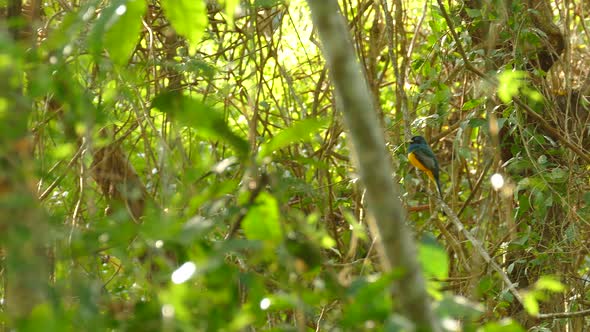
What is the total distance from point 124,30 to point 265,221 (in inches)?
12.3

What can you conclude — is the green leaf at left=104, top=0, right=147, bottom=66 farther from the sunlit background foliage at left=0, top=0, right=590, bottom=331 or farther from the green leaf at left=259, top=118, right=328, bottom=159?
the green leaf at left=259, top=118, right=328, bottom=159

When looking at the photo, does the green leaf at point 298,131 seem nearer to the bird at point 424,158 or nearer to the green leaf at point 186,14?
the green leaf at point 186,14

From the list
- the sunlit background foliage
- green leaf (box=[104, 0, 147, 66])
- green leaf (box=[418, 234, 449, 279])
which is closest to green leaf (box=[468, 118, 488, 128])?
the sunlit background foliage

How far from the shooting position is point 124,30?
112 cm

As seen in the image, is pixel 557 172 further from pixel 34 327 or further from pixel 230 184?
pixel 34 327

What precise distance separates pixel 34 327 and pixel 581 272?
18.7ft

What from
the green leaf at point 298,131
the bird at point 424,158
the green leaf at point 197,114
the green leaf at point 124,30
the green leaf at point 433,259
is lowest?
the green leaf at point 433,259

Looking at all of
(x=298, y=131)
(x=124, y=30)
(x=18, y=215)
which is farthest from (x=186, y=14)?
(x=18, y=215)

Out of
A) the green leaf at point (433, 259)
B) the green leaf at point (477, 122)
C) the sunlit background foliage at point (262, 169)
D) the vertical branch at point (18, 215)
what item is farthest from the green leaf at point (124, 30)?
the green leaf at point (477, 122)

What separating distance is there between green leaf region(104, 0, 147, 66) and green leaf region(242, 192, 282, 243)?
10.4 inches

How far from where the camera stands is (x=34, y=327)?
0.95 m

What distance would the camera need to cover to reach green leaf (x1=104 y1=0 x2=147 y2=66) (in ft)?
3.67

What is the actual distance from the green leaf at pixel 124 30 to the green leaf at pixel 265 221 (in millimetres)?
263

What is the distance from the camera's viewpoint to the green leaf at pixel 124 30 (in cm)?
112
